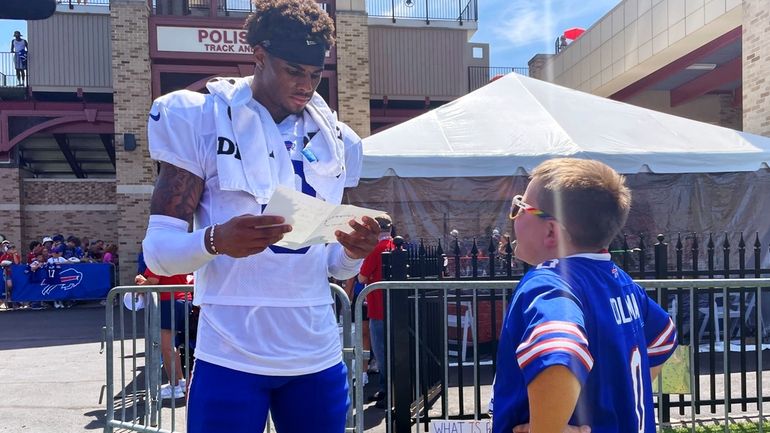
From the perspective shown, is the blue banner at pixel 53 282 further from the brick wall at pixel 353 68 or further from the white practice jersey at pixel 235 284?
the white practice jersey at pixel 235 284

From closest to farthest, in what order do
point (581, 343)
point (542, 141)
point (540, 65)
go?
1. point (581, 343)
2. point (542, 141)
3. point (540, 65)

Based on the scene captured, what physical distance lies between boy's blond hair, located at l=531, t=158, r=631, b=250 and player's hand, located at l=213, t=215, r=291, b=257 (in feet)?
2.31

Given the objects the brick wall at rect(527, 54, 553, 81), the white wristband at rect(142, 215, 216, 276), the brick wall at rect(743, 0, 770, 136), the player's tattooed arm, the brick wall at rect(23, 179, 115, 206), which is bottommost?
the white wristband at rect(142, 215, 216, 276)

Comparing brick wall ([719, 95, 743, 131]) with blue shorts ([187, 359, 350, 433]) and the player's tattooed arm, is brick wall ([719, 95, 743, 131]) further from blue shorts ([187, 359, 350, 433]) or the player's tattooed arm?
the player's tattooed arm

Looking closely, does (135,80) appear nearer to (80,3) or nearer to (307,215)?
(80,3)

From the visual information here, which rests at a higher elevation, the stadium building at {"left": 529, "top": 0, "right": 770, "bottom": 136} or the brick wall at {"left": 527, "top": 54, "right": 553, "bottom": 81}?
the brick wall at {"left": 527, "top": 54, "right": 553, "bottom": 81}

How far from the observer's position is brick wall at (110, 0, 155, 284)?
1841cm

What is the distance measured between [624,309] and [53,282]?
16.3 m

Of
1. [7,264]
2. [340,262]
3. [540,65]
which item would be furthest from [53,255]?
[540,65]

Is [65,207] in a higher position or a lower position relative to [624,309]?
higher

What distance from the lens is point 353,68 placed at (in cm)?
1972

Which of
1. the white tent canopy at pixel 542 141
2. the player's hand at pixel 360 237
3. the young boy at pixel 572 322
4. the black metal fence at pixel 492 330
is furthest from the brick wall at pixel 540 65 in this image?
the young boy at pixel 572 322

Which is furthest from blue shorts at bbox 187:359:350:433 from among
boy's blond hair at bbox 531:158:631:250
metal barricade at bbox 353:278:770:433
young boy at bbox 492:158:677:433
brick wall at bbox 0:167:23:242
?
brick wall at bbox 0:167:23:242

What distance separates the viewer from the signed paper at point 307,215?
64.3 inches
